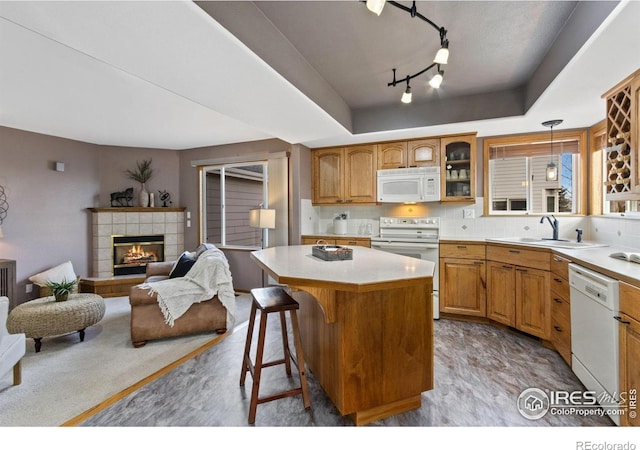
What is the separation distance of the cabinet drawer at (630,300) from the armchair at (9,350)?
366 centimetres

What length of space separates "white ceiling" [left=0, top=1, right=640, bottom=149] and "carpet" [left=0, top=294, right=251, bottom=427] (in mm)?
2151

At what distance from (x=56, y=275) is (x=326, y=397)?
159 inches

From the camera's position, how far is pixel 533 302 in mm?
2734

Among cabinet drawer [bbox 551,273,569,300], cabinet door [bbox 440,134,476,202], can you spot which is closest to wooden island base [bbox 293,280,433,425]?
cabinet drawer [bbox 551,273,569,300]

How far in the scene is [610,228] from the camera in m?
2.81

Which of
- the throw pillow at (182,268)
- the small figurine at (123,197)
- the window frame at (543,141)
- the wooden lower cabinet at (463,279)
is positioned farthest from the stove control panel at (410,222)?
the small figurine at (123,197)

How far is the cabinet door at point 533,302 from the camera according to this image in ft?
8.61

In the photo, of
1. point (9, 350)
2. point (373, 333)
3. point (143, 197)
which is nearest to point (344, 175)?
point (373, 333)

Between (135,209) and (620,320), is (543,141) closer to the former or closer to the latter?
(620,320)

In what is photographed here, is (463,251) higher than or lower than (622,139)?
lower

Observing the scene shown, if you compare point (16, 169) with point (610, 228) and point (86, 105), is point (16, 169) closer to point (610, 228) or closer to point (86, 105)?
point (86, 105)

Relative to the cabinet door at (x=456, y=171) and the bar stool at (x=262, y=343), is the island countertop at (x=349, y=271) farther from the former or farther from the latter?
the cabinet door at (x=456, y=171)

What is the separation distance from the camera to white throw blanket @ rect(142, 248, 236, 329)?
2715mm
